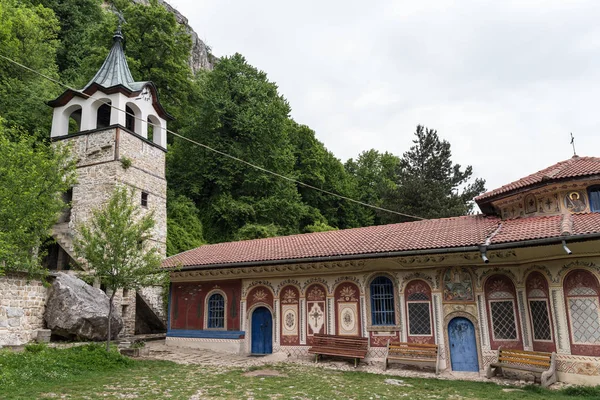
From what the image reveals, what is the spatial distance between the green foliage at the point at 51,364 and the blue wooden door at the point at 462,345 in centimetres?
864

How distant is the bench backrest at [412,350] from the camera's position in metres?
11.2

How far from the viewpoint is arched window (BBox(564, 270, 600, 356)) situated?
9.49m

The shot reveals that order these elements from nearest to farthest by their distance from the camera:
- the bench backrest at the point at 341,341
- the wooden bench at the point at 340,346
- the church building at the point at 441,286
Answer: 1. the church building at the point at 441,286
2. the wooden bench at the point at 340,346
3. the bench backrest at the point at 341,341

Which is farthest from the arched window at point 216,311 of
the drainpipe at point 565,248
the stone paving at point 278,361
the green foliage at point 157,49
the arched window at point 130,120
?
the green foliage at point 157,49

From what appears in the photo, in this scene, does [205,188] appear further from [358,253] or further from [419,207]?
[358,253]

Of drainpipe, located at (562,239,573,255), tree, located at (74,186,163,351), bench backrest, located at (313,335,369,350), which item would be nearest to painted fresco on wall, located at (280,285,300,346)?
bench backrest, located at (313,335,369,350)

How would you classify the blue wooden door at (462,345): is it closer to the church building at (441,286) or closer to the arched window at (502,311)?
the church building at (441,286)

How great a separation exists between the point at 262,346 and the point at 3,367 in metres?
7.39

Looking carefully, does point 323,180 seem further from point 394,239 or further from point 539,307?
point 539,307

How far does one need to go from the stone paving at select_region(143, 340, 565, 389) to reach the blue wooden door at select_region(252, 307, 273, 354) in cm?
52

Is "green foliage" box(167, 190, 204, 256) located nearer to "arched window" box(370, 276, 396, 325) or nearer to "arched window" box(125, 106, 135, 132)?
"arched window" box(125, 106, 135, 132)

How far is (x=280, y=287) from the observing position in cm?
1394

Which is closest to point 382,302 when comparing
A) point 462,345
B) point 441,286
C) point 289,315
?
point 441,286

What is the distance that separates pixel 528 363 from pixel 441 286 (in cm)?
277
